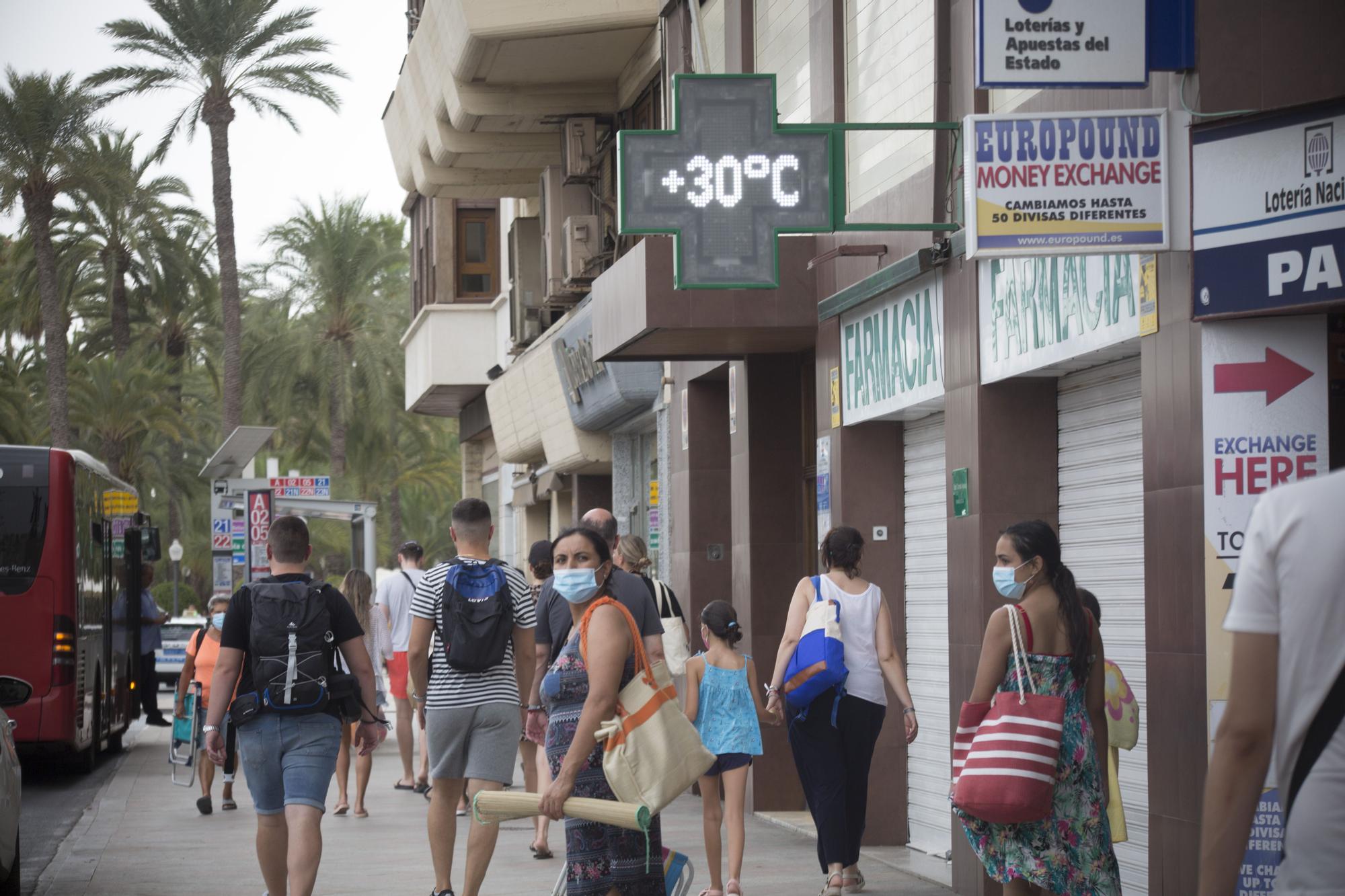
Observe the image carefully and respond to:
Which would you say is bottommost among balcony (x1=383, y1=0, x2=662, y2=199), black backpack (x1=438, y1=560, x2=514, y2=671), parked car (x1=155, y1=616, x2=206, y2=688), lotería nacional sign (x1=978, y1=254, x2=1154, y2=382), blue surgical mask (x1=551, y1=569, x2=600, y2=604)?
parked car (x1=155, y1=616, x2=206, y2=688)

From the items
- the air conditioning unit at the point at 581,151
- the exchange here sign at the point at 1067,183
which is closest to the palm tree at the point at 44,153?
the air conditioning unit at the point at 581,151

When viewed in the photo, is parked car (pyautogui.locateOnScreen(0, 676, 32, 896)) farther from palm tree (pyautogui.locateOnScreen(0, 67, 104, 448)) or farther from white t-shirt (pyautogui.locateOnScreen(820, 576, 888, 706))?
palm tree (pyautogui.locateOnScreen(0, 67, 104, 448))

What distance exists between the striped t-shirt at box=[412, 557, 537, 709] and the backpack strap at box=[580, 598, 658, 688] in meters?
2.33

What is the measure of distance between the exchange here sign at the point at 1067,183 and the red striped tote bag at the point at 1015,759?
5.78 ft

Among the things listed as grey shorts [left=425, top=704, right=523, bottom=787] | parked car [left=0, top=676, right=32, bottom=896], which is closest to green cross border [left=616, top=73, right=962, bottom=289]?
grey shorts [left=425, top=704, right=523, bottom=787]

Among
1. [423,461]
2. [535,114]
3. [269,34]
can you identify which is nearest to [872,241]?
[535,114]

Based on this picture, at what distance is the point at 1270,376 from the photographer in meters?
6.83

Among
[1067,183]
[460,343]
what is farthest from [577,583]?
[460,343]

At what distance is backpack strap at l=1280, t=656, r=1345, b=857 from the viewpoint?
2.96 meters

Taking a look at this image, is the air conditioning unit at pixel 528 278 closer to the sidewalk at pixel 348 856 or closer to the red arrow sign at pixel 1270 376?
the sidewalk at pixel 348 856

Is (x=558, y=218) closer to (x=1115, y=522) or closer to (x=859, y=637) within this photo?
(x=859, y=637)

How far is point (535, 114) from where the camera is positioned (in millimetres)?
21062

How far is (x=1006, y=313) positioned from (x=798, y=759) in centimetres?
254

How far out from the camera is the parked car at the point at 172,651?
33094 millimetres
